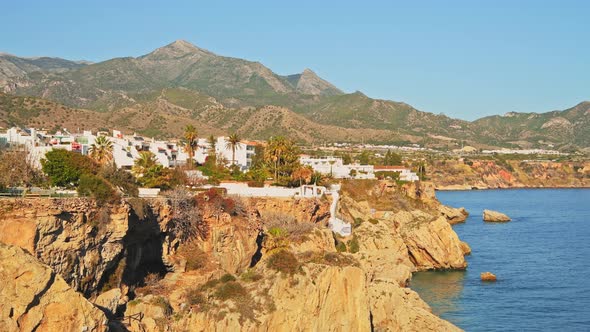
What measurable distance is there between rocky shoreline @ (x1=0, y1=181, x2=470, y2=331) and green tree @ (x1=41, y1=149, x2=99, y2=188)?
19.1ft

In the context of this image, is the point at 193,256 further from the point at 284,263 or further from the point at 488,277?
the point at 488,277

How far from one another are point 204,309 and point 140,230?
8382 millimetres

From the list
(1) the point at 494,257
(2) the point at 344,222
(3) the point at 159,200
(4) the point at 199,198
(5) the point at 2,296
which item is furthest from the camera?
(1) the point at 494,257

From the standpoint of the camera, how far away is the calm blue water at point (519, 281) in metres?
43.7

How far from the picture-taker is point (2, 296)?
22234 mm

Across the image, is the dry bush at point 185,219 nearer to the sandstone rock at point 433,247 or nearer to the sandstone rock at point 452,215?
the sandstone rock at point 433,247

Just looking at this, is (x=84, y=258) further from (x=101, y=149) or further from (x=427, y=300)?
(x=427, y=300)

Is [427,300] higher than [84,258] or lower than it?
lower

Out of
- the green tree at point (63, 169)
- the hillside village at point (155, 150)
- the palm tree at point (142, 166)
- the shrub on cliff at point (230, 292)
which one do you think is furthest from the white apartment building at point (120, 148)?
the shrub on cliff at point (230, 292)

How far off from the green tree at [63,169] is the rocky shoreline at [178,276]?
5828mm

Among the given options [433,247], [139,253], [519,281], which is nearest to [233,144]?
[433,247]

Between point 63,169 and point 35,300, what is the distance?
Answer: 1902 cm

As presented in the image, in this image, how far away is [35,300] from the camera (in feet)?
74.7

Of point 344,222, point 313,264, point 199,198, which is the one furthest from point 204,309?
point 344,222
